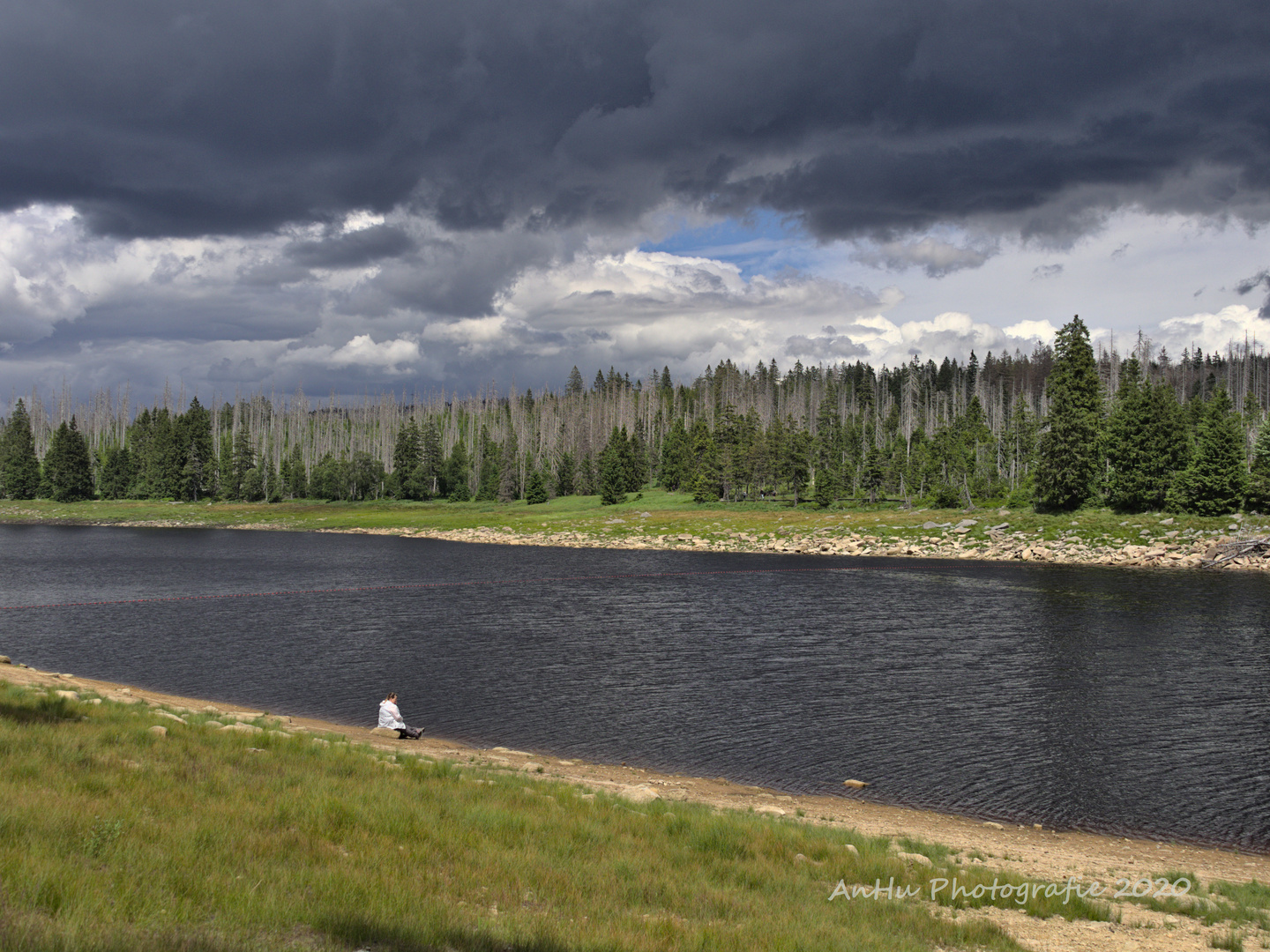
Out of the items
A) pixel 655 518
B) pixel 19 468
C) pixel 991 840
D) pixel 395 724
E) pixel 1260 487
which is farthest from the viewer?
pixel 19 468

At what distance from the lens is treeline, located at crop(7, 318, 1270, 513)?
78188mm

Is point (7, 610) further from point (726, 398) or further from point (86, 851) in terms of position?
point (726, 398)

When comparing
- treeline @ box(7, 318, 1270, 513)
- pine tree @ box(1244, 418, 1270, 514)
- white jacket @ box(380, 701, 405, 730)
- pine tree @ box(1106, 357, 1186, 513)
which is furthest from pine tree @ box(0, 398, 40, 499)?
pine tree @ box(1244, 418, 1270, 514)

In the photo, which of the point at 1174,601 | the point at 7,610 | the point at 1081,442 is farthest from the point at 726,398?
the point at 7,610

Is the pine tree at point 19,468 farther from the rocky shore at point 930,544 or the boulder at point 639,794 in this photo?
the boulder at point 639,794

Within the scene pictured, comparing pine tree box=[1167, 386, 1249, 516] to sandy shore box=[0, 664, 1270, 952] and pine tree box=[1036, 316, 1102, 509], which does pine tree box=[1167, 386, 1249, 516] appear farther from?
sandy shore box=[0, 664, 1270, 952]

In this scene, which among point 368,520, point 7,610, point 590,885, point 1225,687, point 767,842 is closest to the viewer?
point 590,885

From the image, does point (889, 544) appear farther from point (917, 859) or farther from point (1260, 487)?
point (917, 859)

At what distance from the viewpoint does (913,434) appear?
493 feet

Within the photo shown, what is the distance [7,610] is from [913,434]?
5461 inches

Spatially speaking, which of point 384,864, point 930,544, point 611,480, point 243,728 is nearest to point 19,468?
point 611,480

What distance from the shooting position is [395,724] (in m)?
22.1

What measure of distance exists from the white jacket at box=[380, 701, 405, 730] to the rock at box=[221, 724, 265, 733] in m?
4.07

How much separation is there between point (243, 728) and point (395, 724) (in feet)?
16.5
